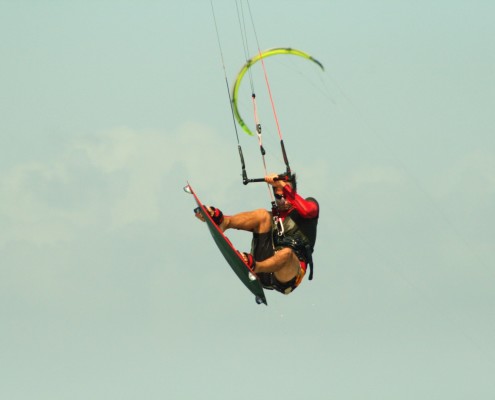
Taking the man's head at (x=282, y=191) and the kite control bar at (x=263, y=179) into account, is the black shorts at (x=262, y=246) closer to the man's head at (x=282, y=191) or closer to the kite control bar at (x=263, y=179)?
the man's head at (x=282, y=191)

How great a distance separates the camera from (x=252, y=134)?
55.1ft

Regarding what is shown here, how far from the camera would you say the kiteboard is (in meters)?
15.7

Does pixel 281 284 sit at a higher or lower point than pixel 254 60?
lower

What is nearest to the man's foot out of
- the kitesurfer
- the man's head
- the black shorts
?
the kitesurfer

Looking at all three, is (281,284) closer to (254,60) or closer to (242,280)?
(242,280)

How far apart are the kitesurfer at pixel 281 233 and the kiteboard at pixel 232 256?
0.09 meters

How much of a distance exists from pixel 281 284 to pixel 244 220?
Result: 50.2 inches

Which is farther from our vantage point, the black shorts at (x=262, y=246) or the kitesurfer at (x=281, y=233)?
the black shorts at (x=262, y=246)

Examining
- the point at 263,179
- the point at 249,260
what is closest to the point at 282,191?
the point at 263,179

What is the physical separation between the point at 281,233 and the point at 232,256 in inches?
41.7

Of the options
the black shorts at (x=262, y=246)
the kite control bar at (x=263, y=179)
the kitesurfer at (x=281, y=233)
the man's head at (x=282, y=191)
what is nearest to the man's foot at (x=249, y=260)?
the kitesurfer at (x=281, y=233)

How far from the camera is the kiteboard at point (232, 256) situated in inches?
617

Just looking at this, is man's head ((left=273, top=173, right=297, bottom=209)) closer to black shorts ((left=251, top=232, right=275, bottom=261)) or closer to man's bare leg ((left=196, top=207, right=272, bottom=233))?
man's bare leg ((left=196, top=207, right=272, bottom=233))

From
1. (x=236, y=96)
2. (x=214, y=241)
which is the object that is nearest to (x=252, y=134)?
(x=236, y=96)
